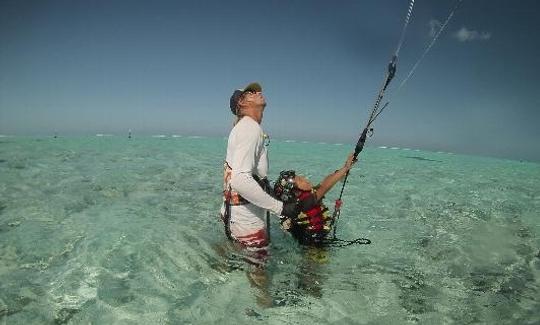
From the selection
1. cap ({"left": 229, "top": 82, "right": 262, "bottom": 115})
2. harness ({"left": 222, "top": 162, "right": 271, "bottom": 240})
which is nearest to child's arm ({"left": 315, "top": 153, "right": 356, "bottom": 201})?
harness ({"left": 222, "top": 162, "right": 271, "bottom": 240})

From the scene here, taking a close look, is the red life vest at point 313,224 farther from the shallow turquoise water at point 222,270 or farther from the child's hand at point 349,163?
the child's hand at point 349,163

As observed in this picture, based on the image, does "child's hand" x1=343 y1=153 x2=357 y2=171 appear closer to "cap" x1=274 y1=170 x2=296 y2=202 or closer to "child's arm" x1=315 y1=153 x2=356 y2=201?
"child's arm" x1=315 y1=153 x2=356 y2=201

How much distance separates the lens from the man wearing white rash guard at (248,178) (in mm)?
4594

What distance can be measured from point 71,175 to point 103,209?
788 centimetres

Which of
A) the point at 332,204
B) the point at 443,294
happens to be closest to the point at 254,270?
the point at 443,294

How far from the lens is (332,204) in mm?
13734

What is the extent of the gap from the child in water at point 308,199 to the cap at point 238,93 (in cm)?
141

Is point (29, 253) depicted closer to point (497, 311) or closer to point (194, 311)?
point (194, 311)

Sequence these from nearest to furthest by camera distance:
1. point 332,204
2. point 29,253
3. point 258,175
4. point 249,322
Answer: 1. point 249,322
2. point 258,175
3. point 29,253
4. point 332,204

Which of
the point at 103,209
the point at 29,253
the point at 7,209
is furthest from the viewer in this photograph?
the point at 103,209

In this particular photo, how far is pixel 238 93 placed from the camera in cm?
520

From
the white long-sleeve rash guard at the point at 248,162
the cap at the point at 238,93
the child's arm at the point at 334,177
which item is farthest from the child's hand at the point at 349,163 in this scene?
the cap at the point at 238,93

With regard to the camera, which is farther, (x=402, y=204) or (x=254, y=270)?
(x=402, y=204)

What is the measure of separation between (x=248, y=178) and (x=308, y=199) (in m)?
1.31
